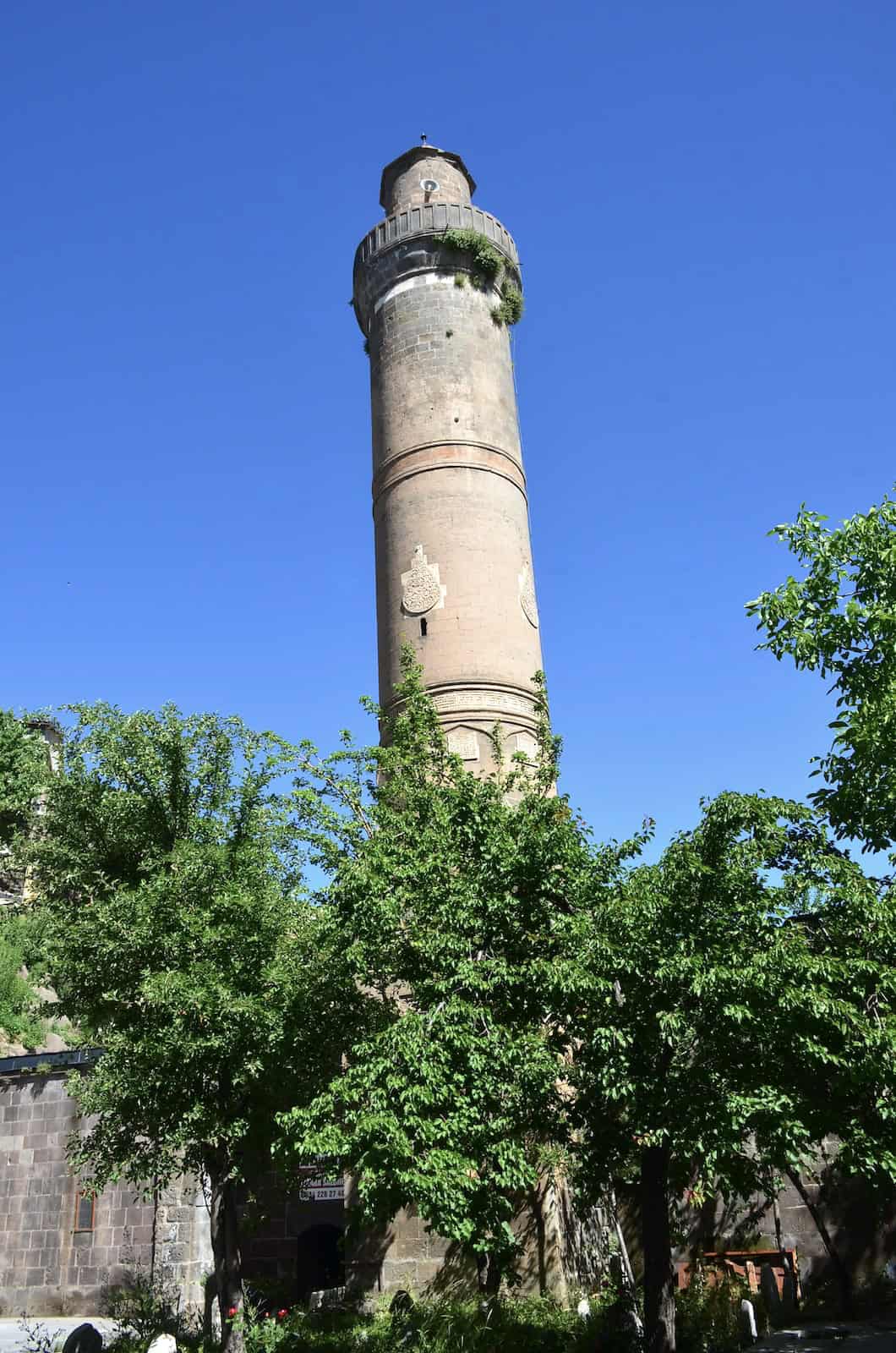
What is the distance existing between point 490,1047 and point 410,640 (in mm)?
11325

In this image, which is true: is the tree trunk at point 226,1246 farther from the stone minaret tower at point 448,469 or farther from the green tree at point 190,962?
the stone minaret tower at point 448,469

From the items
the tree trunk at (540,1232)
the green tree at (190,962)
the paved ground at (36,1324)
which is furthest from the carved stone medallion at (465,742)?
the paved ground at (36,1324)

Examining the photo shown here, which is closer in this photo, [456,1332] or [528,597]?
[456,1332]

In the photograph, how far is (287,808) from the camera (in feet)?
53.4

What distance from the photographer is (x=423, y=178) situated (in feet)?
84.5

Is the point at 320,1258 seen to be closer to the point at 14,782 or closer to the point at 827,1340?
the point at 827,1340

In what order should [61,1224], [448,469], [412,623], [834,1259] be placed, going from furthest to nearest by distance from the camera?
1. [448,469]
2. [412,623]
3. [61,1224]
4. [834,1259]

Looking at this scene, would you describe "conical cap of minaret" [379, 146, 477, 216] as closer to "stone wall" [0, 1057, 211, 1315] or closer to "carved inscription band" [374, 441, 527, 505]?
"carved inscription band" [374, 441, 527, 505]

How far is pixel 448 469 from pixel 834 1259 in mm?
15589

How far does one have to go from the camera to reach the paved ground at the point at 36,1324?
51.9 feet

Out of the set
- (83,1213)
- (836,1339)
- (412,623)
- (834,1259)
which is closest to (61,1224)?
(83,1213)

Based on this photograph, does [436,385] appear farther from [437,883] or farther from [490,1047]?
[490,1047]

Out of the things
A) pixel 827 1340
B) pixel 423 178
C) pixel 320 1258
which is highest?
pixel 423 178

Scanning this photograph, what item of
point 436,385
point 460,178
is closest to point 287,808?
point 436,385
